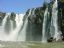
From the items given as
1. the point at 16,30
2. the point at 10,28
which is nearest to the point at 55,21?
the point at 16,30

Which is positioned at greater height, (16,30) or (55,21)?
(55,21)

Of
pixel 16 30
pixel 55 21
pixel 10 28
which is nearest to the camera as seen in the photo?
pixel 55 21

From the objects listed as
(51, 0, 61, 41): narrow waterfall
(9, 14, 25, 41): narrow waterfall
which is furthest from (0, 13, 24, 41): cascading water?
(51, 0, 61, 41): narrow waterfall

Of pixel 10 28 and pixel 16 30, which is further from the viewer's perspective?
pixel 10 28

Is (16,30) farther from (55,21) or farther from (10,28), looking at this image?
(55,21)

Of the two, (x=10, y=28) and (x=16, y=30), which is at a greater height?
(x=10, y=28)

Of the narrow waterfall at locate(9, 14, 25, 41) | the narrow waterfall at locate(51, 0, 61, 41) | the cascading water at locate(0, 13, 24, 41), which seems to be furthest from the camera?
the cascading water at locate(0, 13, 24, 41)

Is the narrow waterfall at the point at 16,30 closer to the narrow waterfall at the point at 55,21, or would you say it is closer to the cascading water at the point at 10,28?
the cascading water at the point at 10,28

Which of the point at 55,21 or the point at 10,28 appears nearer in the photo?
the point at 55,21

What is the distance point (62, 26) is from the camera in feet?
164

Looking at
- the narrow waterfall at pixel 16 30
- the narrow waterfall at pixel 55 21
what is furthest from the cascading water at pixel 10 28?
the narrow waterfall at pixel 55 21

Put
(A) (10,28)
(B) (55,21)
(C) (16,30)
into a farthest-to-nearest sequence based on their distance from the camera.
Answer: (A) (10,28)
(C) (16,30)
(B) (55,21)

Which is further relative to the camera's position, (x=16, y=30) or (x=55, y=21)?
(x=16, y=30)

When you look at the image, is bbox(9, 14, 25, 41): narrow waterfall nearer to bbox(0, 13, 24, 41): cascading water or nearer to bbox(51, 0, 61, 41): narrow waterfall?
bbox(0, 13, 24, 41): cascading water
